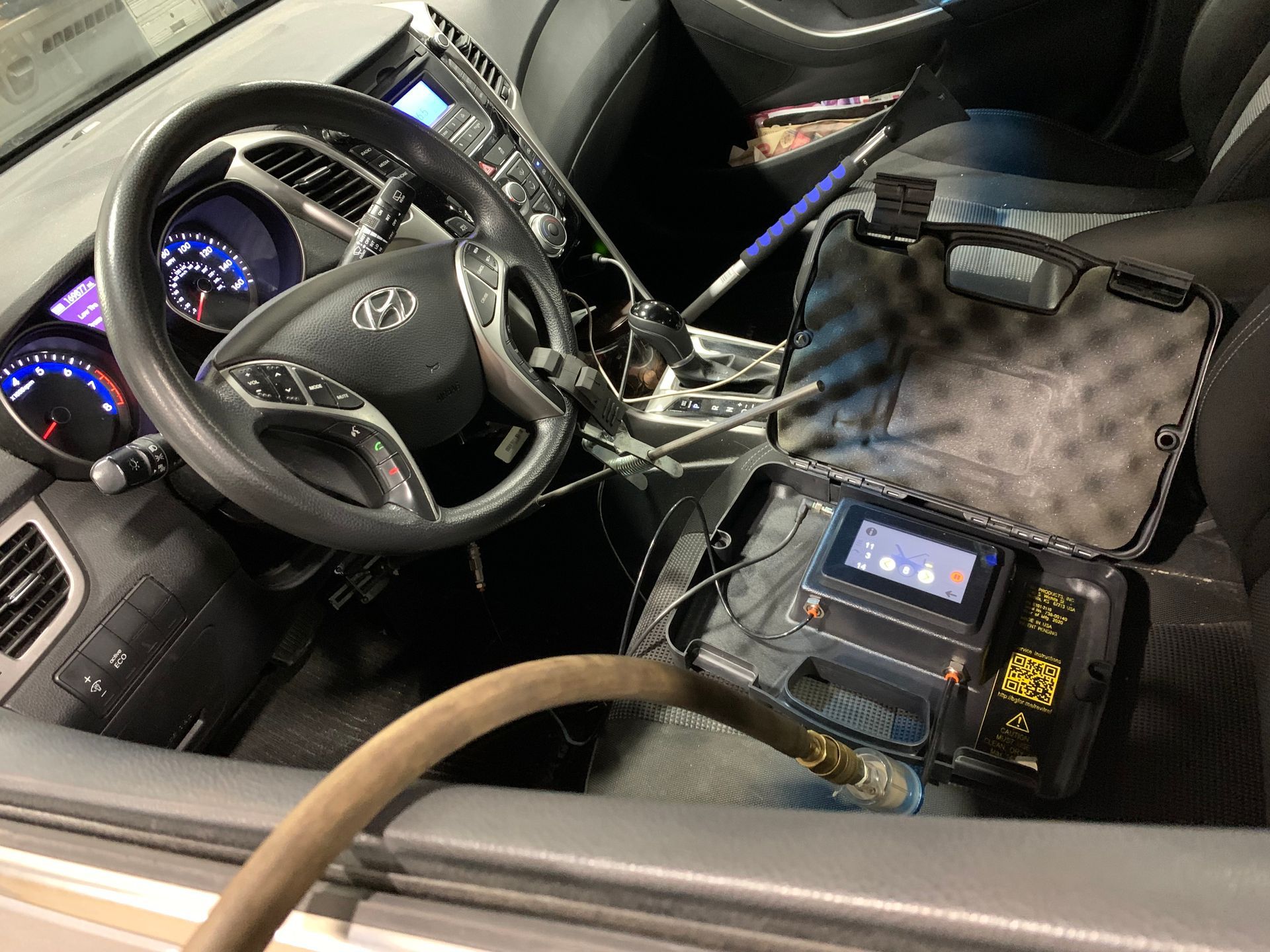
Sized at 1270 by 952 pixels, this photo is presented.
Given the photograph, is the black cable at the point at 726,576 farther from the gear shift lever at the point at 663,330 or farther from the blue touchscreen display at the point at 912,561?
the gear shift lever at the point at 663,330

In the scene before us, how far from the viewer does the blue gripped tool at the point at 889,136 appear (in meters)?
1.17

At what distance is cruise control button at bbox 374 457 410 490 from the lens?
69 cm

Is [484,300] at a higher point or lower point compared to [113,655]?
higher

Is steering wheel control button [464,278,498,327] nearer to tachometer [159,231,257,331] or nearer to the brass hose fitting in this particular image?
tachometer [159,231,257,331]

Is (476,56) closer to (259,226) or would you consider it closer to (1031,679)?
(259,226)

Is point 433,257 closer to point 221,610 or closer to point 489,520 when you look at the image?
point 489,520

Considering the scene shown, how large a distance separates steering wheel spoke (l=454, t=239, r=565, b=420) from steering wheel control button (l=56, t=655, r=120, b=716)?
47cm

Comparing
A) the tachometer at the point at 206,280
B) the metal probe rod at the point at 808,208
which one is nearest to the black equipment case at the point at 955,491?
the metal probe rod at the point at 808,208

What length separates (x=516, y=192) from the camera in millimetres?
1122

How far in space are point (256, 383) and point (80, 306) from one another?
0.25 meters

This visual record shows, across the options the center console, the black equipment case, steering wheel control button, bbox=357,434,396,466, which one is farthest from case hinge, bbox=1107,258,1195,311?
steering wheel control button, bbox=357,434,396,466

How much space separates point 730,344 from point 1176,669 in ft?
2.40

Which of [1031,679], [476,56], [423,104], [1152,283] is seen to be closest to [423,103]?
[423,104]

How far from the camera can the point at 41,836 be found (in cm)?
49
